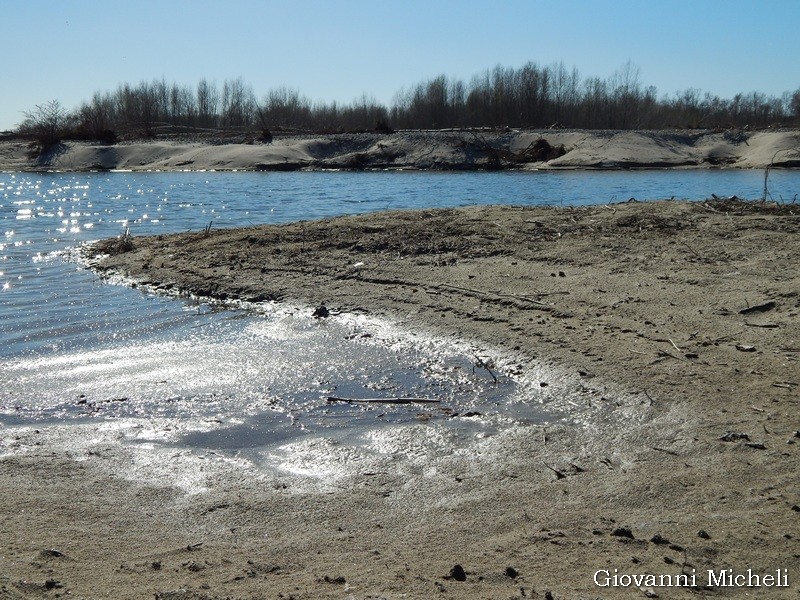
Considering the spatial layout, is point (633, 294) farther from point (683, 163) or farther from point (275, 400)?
point (683, 163)

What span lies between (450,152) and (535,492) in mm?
41365

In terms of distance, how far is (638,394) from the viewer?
16.4ft

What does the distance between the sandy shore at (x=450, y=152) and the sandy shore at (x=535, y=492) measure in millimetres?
35131

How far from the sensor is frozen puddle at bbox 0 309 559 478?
4512 mm

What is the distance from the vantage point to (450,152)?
43.8 m

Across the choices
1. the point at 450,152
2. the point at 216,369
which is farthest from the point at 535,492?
the point at 450,152

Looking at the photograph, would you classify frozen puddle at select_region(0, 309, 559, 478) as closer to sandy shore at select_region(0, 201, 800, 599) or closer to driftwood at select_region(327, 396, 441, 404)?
driftwood at select_region(327, 396, 441, 404)

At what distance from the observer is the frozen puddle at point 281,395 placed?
451 centimetres

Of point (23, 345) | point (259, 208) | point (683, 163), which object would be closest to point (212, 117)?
point (683, 163)

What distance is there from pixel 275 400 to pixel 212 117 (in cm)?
7805

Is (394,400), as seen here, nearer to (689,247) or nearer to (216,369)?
(216,369)

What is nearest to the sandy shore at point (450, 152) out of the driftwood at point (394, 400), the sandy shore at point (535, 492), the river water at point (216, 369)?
the river water at point (216, 369)

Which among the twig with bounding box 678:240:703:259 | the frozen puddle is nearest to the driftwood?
the frozen puddle

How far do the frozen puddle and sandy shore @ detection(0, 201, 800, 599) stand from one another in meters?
0.19
